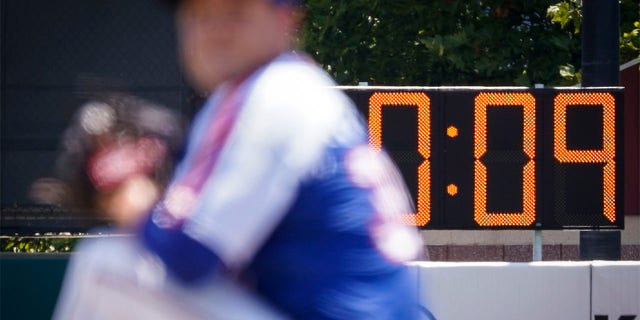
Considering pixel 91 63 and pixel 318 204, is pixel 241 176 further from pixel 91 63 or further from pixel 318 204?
pixel 91 63

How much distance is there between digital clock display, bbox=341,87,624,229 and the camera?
7203mm

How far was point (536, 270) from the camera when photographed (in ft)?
23.6

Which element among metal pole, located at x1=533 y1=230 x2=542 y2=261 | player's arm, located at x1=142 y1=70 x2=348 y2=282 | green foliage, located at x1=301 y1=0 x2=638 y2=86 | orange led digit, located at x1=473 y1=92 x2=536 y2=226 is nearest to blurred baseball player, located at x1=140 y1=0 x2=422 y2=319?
player's arm, located at x1=142 y1=70 x2=348 y2=282

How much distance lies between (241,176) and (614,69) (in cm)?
659

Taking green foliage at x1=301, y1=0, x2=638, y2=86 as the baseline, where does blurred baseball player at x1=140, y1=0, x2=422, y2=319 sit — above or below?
below

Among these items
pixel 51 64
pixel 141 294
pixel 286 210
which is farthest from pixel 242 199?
pixel 51 64

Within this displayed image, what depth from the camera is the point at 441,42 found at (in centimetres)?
1228

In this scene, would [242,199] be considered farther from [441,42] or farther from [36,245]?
[441,42]

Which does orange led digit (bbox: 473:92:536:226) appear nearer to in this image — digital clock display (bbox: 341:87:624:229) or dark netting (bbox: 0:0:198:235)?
digital clock display (bbox: 341:87:624:229)

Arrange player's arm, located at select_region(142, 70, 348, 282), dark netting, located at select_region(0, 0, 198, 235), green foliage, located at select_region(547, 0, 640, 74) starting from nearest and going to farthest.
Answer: player's arm, located at select_region(142, 70, 348, 282)
dark netting, located at select_region(0, 0, 198, 235)
green foliage, located at select_region(547, 0, 640, 74)

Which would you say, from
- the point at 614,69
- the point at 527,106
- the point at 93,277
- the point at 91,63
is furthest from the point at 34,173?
the point at 93,277

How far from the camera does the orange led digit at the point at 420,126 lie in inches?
281

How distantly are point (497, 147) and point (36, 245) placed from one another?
5330mm

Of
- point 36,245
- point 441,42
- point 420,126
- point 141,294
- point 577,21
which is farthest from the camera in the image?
point 441,42
